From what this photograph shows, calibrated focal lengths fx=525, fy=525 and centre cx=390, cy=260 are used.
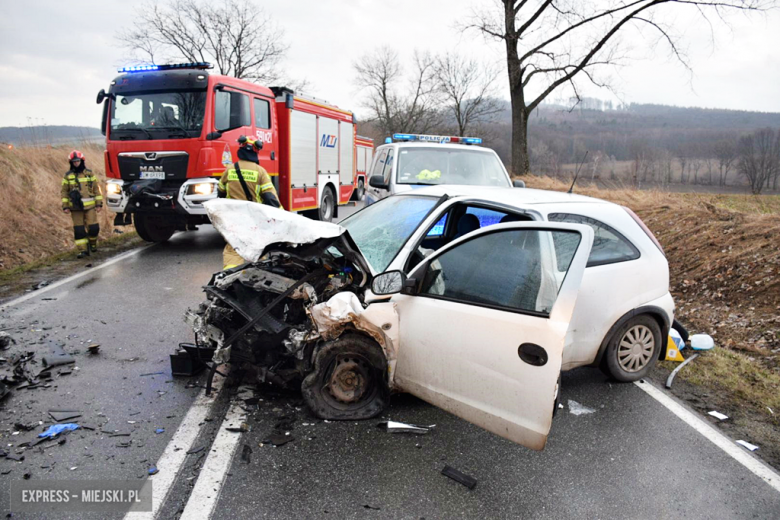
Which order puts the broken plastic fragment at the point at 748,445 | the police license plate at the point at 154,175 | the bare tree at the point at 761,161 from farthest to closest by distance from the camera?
the bare tree at the point at 761,161 < the police license plate at the point at 154,175 < the broken plastic fragment at the point at 748,445

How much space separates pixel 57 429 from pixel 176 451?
0.88 metres

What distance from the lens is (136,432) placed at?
10.9 feet

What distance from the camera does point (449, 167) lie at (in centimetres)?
819

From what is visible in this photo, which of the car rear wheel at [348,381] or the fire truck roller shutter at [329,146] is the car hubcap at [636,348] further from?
the fire truck roller shutter at [329,146]

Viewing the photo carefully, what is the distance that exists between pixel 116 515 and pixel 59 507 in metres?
0.30

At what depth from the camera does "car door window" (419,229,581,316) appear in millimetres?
2928

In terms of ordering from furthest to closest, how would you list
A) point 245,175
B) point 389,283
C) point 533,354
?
point 245,175, point 389,283, point 533,354

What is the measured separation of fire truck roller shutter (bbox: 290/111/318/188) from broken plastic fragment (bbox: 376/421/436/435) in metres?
9.15

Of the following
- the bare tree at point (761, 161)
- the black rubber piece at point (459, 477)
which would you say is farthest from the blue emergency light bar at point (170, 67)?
the bare tree at point (761, 161)

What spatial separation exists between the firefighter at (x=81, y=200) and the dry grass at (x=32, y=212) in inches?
33.0

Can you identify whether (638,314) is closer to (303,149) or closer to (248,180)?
(248,180)

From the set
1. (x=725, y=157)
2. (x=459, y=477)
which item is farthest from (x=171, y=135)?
(x=725, y=157)

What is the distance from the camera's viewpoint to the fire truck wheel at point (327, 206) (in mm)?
14247

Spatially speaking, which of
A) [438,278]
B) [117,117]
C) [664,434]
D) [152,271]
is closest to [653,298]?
[664,434]
